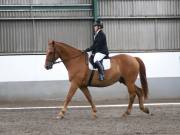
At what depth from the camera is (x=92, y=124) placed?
13.9 metres

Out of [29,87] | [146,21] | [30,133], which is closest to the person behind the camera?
[30,133]

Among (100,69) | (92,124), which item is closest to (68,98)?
(100,69)

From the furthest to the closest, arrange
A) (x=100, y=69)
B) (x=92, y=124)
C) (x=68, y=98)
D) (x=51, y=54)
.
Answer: (x=51, y=54), (x=100, y=69), (x=68, y=98), (x=92, y=124)

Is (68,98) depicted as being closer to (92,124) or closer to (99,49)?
(99,49)

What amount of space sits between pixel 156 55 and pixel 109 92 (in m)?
2.68

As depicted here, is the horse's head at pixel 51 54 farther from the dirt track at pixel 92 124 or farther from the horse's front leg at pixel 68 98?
the dirt track at pixel 92 124

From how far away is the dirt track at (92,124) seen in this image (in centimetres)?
1236

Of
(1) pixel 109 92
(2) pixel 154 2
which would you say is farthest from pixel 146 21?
(1) pixel 109 92

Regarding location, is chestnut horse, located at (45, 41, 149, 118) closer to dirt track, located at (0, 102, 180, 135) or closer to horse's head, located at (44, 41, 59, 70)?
Result: horse's head, located at (44, 41, 59, 70)

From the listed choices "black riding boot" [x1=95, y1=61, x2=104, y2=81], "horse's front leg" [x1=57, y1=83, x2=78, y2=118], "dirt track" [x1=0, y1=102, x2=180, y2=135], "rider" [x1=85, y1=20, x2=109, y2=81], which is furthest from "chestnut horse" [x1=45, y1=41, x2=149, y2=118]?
"dirt track" [x1=0, y1=102, x2=180, y2=135]

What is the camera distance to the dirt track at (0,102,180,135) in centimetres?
1236

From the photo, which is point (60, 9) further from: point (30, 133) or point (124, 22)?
point (30, 133)

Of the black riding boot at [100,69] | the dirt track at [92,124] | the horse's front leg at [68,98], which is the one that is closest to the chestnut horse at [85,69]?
the horse's front leg at [68,98]

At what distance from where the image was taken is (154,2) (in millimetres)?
25594
